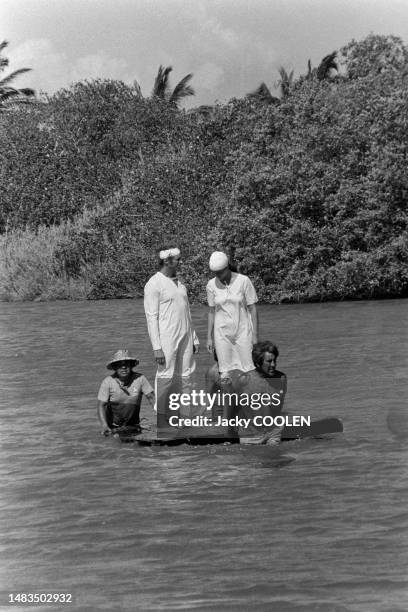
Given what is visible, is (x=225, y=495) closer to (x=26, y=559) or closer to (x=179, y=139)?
(x=26, y=559)

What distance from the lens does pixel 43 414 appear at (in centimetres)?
1320

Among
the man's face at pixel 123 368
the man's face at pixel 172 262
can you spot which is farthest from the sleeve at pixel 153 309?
the man's face at pixel 123 368

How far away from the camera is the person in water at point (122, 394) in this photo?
10.7 meters

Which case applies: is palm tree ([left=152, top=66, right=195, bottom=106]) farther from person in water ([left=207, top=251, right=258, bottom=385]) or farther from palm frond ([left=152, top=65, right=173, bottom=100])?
person in water ([left=207, top=251, right=258, bottom=385])

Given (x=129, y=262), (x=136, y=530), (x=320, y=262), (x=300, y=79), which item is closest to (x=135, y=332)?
(x=320, y=262)

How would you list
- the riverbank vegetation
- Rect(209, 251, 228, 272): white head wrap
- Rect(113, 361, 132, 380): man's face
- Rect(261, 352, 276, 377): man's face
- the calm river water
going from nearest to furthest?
the calm river water
Rect(209, 251, 228, 272): white head wrap
Rect(261, 352, 276, 377): man's face
Rect(113, 361, 132, 380): man's face
the riverbank vegetation

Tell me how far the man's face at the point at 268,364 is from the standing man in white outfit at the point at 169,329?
0.76 metres

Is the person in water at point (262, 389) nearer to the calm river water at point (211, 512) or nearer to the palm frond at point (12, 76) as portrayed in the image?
the calm river water at point (211, 512)

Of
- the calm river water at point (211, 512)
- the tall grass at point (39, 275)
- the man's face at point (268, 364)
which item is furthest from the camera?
the tall grass at point (39, 275)

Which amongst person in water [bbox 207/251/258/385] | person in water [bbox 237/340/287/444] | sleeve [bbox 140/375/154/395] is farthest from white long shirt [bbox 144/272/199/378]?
person in water [bbox 237/340/287/444]

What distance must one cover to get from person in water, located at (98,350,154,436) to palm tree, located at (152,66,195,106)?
4716 cm

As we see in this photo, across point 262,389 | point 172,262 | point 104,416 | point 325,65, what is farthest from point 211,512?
point 325,65

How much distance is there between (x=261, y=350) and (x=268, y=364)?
13cm

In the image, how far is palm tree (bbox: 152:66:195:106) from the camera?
57094 millimetres
